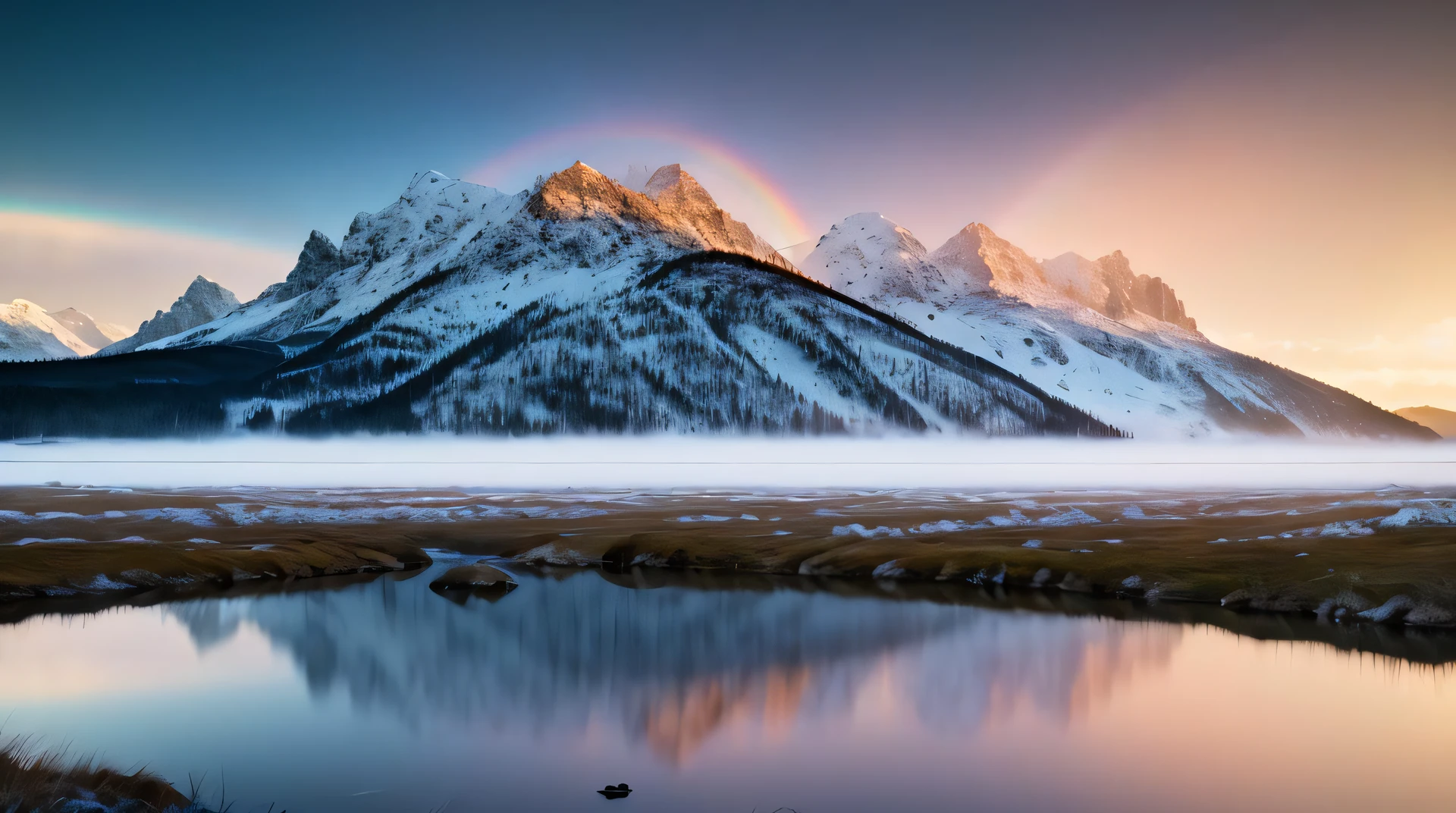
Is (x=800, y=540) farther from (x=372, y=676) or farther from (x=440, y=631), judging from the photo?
(x=372, y=676)

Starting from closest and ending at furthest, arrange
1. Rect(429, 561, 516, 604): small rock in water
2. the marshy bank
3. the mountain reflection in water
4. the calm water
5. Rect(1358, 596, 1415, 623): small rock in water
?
the calm water
the mountain reflection in water
Rect(1358, 596, 1415, 623): small rock in water
the marshy bank
Rect(429, 561, 516, 604): small rock in water

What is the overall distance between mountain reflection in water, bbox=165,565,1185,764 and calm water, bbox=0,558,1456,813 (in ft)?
0.84

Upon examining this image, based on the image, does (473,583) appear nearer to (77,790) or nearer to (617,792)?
(617,792)

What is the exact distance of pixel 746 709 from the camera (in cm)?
4378

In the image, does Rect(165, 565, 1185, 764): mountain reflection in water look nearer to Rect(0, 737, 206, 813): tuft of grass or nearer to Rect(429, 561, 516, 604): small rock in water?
Rect(429, 561, 516, 604): small rock in water

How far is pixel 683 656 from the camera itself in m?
55.6

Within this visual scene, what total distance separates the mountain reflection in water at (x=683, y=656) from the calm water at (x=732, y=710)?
0.84 ft

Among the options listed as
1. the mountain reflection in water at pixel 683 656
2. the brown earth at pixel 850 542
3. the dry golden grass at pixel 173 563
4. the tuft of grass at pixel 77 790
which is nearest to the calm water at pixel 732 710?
the mountain reflection in water at pixel 683 656

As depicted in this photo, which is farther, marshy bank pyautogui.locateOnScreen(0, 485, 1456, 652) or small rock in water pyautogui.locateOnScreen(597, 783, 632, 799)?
marshy bank pyautogui.locateOnScreen(0, 485, 1456, 652)

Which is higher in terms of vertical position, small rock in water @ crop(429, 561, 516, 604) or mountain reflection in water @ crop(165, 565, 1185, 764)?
small rock in water @ crop(429, 561, 516, 604)

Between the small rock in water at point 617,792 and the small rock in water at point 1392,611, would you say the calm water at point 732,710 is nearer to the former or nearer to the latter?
the small rock in water at point 617,792

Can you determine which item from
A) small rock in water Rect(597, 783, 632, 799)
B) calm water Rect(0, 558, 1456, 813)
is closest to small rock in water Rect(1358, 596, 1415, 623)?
calm water Rect(0, 558, 1456, 813)

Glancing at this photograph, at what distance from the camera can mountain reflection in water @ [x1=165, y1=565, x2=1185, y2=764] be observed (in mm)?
44312

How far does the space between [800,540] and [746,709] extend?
58.3 metres
